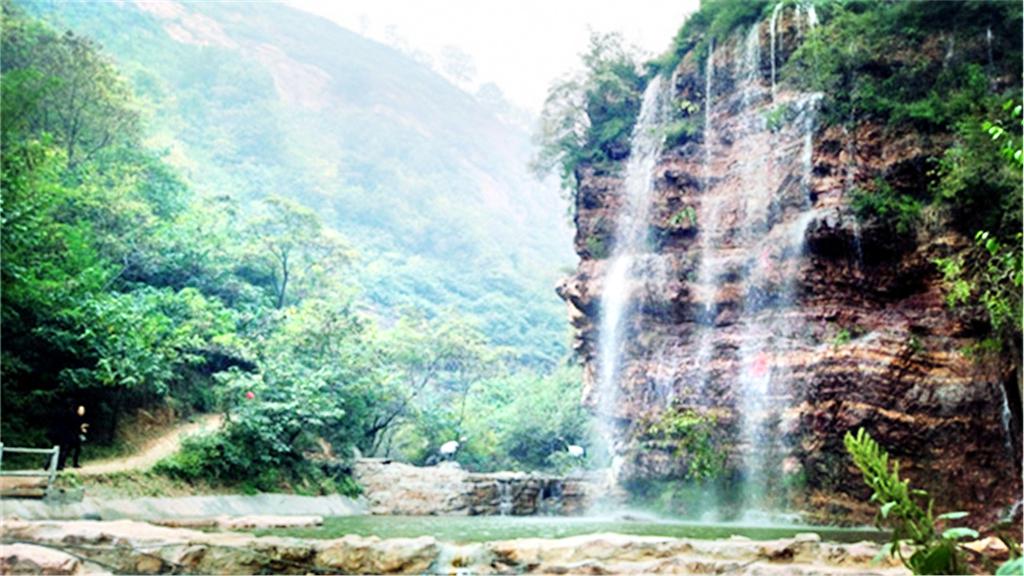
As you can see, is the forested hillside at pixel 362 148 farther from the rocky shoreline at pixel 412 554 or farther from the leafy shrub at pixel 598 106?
the rocky shoreline at pixel 412 554

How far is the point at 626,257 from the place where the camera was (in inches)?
673

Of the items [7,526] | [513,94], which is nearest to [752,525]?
[7,526]

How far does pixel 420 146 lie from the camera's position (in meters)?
65.1

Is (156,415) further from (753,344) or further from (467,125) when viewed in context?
(467,125)

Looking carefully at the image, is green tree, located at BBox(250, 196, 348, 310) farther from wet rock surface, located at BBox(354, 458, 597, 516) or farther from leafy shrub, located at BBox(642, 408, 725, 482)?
leafy shrub, located at BBox(642, 408, 725, 482)

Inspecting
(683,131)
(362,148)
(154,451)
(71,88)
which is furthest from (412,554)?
(362,148)

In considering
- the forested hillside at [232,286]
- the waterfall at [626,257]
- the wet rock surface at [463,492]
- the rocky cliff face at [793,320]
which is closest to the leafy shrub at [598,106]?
the waterfall at [626,257]

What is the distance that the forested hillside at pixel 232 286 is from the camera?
11523 mm

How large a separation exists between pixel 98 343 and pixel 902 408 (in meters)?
12.5

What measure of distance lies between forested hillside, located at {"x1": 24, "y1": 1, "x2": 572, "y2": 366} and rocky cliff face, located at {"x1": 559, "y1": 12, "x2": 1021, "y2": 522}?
2237cm

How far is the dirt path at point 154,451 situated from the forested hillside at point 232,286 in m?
0.46

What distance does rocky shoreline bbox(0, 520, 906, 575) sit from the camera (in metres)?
4.83

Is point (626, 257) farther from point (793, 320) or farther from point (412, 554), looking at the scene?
point (412, 554)

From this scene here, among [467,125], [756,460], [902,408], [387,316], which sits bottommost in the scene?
[756,460]
